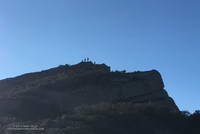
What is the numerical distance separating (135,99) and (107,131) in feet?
52.7

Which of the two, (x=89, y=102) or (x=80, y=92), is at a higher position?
(x=80, y=92)

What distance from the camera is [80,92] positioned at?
52969 millimetres

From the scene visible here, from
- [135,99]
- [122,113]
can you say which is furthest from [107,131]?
[135,99]

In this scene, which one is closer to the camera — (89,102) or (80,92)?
(89,102)

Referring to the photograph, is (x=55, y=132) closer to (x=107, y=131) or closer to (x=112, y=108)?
(x=107, y=131)

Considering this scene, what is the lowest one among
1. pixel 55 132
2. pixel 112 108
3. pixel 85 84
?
pixel 55 132

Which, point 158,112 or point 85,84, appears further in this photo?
point 85,84

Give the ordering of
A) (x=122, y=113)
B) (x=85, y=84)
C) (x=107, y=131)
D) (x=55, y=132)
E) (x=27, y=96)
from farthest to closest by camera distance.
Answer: (x=85, y=84) → (x=27, y=96) → (x=122, y=113) → (x=107, y=131) → (x=55, y=132)

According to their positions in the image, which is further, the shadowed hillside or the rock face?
the rock face

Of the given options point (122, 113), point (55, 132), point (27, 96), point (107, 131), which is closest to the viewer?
point (55, 132)

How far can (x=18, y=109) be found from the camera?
48062 mm

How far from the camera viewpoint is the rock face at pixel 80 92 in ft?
159

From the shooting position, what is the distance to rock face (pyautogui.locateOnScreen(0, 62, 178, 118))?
159 ft

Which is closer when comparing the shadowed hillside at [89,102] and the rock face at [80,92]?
the shadowed hillside at [89,102]
